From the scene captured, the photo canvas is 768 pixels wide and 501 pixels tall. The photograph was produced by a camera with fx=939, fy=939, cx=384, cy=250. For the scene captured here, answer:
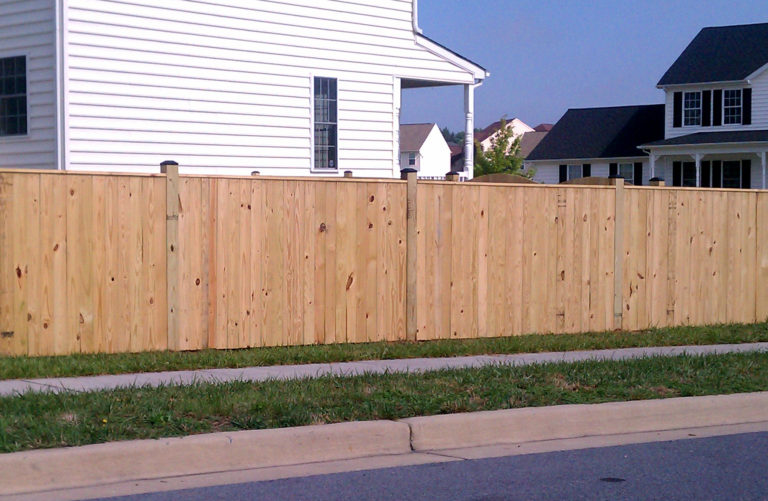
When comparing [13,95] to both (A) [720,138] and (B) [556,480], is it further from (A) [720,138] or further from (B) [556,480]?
(A) [720,138]

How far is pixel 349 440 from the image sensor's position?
692 cm

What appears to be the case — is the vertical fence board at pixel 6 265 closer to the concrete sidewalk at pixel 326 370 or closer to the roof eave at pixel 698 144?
the concrete sidewalk at pixel 326 370

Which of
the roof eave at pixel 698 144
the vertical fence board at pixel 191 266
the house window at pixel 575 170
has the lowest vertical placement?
the vertical fence board at pixel 191 266

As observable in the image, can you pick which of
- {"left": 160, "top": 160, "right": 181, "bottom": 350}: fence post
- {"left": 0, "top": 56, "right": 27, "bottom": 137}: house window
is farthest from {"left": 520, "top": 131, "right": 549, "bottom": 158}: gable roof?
{"left": 160, "top": 160, "right": 181, "bottom": 350}: fence post

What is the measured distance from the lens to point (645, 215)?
12703mm

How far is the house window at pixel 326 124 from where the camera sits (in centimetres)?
1695

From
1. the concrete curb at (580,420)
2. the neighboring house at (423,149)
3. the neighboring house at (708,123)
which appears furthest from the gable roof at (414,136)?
the concrete curb at (580,420)

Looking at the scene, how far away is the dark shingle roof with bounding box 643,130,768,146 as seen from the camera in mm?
36500

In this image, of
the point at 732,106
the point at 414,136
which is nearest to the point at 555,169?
the point at 732,106

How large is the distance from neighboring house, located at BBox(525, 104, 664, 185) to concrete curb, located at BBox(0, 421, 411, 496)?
127 ft

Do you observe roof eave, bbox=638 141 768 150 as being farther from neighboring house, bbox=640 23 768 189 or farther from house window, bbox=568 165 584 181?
house window, bbox=568 165 584 181

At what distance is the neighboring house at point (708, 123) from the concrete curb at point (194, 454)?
31.9 meters

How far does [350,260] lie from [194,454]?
4.89m

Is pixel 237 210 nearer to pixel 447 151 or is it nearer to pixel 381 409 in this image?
pixel 381 409
